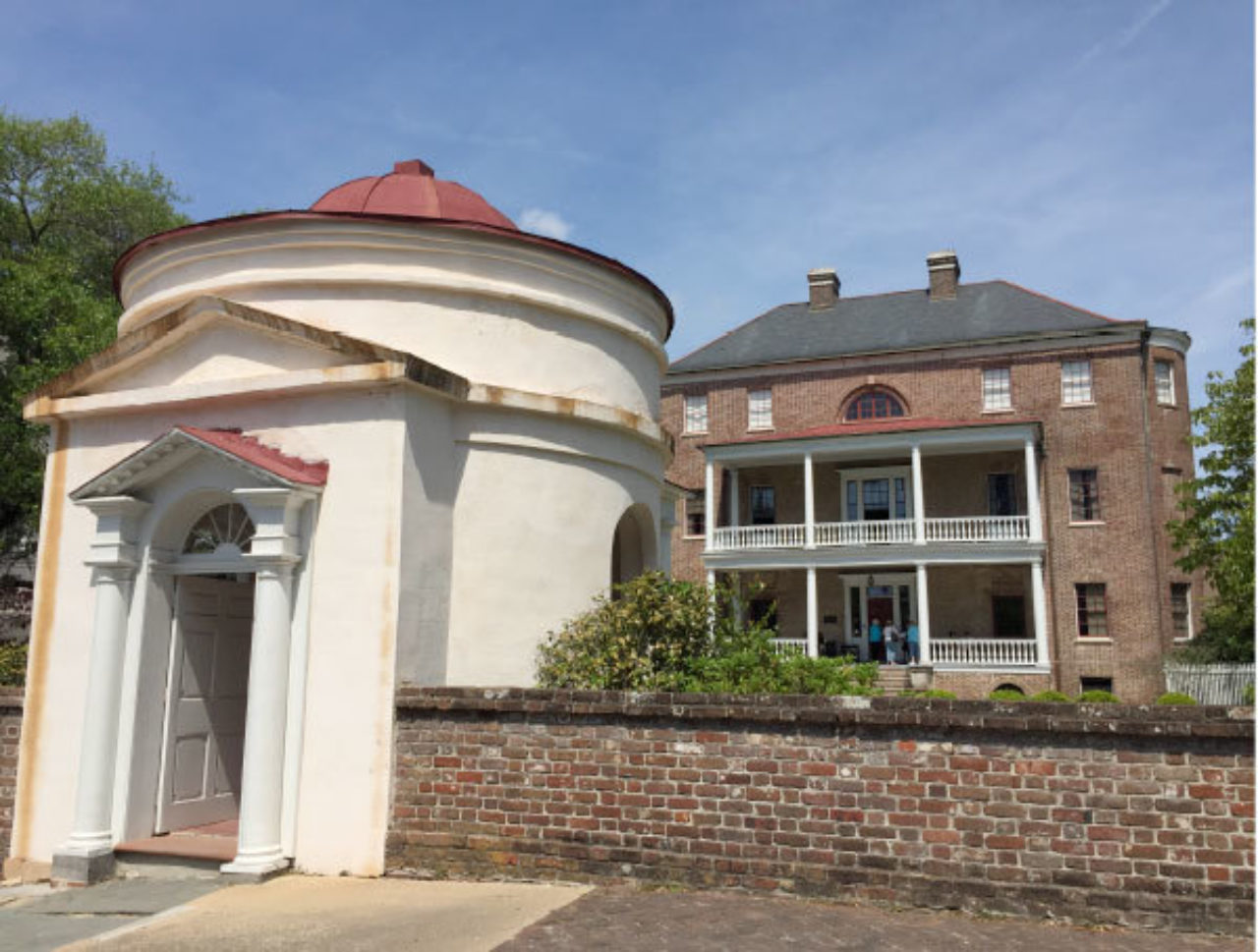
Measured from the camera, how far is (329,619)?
792 cm

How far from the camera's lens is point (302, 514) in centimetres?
814

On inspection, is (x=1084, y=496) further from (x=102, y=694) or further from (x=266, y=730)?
(x=102, y=694)

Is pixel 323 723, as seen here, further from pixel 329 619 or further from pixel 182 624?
pixel 182 624

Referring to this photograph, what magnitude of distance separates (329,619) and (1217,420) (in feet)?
60.4

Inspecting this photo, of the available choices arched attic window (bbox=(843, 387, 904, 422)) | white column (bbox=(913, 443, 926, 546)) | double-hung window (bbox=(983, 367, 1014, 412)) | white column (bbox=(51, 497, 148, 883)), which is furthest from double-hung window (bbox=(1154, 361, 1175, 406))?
white column (bbox=(51, 497, 148, 883))

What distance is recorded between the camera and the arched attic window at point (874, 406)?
3075 centimetres

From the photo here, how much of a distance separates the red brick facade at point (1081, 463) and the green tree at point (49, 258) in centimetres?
1725

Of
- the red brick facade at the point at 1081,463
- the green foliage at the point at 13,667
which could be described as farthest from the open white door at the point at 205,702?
the red brick facade at the point at 1081,463

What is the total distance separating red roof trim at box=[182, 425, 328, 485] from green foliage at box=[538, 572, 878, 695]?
2478 mm

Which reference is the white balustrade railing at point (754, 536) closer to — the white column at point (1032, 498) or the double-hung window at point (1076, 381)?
the white column at point (1032, 498)

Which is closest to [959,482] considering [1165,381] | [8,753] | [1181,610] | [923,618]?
[923,618]

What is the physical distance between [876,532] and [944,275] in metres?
9.92

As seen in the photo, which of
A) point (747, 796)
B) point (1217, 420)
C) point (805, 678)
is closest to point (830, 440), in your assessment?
point (1217, 420)

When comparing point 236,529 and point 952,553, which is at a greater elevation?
point 952,553
